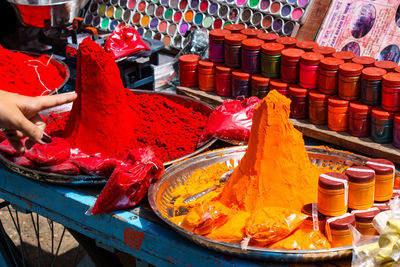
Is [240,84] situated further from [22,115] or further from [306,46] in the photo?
[22,115]

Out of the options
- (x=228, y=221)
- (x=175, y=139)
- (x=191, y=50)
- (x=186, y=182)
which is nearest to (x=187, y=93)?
(x=191, y=50)

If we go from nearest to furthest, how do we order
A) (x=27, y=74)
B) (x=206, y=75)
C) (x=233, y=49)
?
(x=233, y=49), (x=206, y=75), (x=27, y=74)

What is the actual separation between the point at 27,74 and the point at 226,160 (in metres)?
1.18

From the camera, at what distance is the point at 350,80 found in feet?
5.32

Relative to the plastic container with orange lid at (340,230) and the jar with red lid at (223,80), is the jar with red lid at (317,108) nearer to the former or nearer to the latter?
the jar with red lid at (223,80)

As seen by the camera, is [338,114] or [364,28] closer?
[338,114]

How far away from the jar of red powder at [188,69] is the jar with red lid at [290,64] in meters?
0.42

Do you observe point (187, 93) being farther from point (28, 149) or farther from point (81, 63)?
point (28, 149)

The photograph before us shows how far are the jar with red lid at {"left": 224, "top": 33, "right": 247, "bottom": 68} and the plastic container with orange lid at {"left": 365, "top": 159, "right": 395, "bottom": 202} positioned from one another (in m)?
0.93

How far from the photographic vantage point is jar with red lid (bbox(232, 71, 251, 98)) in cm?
190

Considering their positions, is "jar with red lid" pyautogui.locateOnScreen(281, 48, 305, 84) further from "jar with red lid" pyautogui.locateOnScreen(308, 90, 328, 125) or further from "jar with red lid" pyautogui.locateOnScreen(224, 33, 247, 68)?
"jar with red lid" pyautogui.locateOnScreen(224, 33, 247, 68)

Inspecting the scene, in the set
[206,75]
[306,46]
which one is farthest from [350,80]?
[206,75]

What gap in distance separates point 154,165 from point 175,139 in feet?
0.84

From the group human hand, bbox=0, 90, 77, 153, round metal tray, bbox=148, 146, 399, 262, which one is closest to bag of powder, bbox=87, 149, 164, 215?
round metal tray, bbox=148, 146, 399, 262
